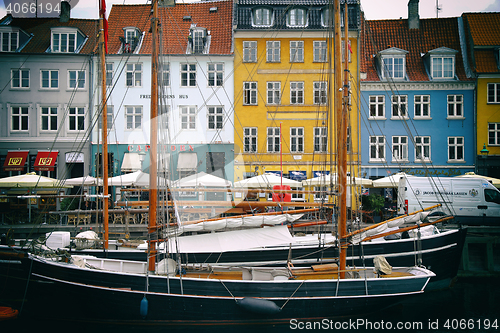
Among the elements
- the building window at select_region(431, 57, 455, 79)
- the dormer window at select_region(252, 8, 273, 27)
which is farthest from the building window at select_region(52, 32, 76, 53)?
the building window at select_region(431, 57, 455, 79)

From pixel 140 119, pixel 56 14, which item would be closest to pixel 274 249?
pixel 140 119

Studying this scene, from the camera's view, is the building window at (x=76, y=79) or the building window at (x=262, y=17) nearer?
the building window at (x=76, y=79)

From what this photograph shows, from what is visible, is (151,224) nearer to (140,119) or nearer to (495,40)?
(140,119)

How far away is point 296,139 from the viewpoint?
24.9m

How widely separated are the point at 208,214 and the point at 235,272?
681 centimetres

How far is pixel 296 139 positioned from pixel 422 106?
343 inches

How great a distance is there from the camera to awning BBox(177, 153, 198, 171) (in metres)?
24.1

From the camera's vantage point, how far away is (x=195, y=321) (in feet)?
32.6

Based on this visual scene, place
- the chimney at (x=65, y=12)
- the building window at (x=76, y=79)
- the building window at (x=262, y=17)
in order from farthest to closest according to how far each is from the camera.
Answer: the chimney at (x=65, y=12) < the building window at (x=262, y=17) < the building window at (x=76, y=79)

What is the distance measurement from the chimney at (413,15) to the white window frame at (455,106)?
635cm

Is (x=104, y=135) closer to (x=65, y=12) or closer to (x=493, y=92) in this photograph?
(x=65, y=12)

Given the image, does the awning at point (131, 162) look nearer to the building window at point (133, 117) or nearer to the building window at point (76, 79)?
the building window at point (133, 117)

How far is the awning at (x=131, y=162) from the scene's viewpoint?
23781mm

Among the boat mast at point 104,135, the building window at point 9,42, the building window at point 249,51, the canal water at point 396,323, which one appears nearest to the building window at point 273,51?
the building window at point 249,51
